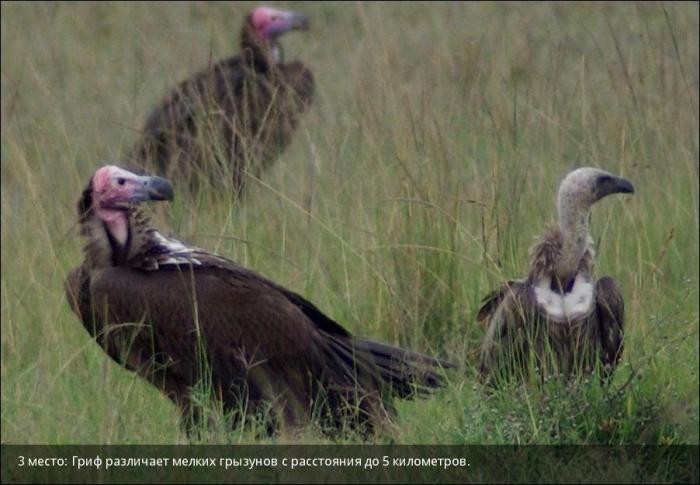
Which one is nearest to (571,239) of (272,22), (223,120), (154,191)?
(154,191)

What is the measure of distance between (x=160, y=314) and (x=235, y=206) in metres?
1.55

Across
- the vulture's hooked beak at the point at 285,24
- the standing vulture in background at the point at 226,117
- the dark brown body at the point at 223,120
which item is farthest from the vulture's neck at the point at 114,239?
the vulture's hooked beak at the point at 285,24

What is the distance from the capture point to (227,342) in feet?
20.5

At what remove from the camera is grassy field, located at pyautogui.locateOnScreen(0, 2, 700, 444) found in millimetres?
5754

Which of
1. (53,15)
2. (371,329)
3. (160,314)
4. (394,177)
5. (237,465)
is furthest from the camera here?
(53,15)

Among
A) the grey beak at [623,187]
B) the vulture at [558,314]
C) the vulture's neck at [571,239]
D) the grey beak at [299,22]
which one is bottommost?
the grey beak at [299,22]

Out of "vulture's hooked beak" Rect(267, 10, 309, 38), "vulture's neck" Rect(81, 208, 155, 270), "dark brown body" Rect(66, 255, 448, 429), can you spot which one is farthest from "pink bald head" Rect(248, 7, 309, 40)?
"dark brown body" Rect(66, 255, 448, 429)

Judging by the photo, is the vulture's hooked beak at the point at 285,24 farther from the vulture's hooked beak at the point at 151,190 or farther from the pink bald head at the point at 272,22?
the vulture's hooked beak at the point at 151,190

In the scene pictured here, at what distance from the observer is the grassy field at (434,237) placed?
18.9 ft

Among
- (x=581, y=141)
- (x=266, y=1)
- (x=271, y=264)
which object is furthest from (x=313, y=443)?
(x=266, y=1)

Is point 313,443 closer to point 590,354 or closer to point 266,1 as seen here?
point 590,354

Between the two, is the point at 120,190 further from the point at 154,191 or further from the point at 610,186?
the point at 610,186

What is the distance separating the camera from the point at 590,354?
20.4ft

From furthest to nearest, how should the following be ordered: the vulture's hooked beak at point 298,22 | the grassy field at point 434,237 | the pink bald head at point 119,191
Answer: the vulture's hooked beak at point 298,22 < the pink bald head at point 119,191 < the grassy field at point 434,237
